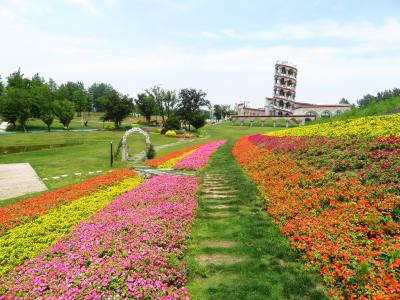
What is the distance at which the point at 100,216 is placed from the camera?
10062 millimetres

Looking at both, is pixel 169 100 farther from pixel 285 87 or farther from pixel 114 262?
pixel 114 262

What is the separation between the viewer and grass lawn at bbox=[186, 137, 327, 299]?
19.6ft

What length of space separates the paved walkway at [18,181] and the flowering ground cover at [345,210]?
14767mm

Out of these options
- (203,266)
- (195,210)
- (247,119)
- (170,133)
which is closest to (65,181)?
(195,210)

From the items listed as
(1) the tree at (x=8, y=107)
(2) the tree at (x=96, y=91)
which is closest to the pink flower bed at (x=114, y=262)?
(1) the tree at (x=8, y=107)

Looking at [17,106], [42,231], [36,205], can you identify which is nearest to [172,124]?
[17,106]

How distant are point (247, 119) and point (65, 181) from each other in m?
75.5

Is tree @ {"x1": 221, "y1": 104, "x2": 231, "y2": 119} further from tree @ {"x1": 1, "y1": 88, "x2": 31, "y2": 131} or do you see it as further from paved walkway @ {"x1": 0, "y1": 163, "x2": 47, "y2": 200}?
paved walkway @ {"x1": 0, "y1": 163, "x2": 47, "y2": 200}

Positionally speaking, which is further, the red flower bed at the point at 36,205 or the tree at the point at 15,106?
the tree at the point at 15,106

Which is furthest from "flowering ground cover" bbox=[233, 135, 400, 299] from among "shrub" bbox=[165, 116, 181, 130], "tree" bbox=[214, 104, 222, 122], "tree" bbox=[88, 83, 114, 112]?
"tree" bbox=[88, 83, 114, 112]

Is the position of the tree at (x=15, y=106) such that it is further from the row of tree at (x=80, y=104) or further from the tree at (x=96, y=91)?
the tree at (x=96, y=91)

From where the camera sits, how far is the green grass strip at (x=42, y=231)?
8086 millimetres

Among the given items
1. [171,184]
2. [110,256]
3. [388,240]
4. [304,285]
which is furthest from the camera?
[171,184]

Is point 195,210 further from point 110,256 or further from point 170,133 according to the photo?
point 170,133
